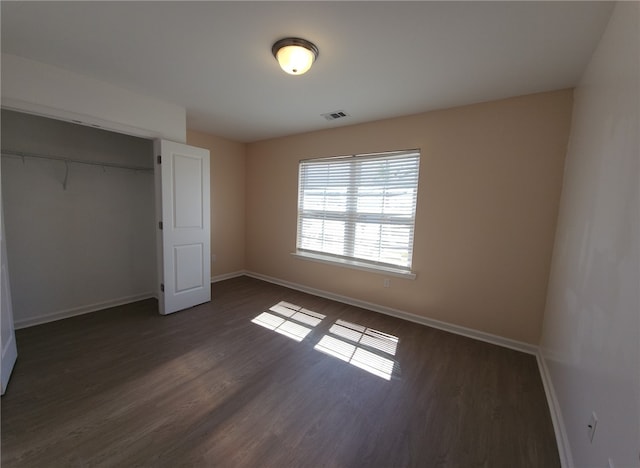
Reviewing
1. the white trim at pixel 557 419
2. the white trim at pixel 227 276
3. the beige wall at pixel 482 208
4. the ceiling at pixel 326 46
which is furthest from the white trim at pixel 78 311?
the white trim at pixel 557 419

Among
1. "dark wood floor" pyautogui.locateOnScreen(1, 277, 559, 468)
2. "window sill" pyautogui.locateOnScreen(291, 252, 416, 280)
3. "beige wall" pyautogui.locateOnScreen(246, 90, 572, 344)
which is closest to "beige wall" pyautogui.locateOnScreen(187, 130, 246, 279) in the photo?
"window sill" pyautogui.locateOnScreen(291, 252, 416, 280)

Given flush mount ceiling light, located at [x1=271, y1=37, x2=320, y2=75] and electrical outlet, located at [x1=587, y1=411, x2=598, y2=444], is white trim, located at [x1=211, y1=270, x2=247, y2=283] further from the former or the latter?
electrical outlet, located at [x1=587, y1=411, x2=598, y2=444]

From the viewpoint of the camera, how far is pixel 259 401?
183cm

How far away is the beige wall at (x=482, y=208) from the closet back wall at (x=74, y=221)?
2.93m

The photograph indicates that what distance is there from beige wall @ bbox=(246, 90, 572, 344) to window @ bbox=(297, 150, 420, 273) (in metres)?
0.14

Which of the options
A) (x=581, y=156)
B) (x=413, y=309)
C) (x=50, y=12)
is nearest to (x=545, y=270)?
(x=581, y=156)

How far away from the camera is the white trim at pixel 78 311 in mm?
2711

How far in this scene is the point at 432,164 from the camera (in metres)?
2.95

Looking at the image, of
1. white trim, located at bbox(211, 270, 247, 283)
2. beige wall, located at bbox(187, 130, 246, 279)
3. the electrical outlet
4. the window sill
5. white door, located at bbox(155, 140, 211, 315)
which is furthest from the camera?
white trim, located at bbox(211, 270, 247, 283)

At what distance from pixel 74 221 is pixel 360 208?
351 cm

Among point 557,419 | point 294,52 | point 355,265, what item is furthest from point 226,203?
point 557,419

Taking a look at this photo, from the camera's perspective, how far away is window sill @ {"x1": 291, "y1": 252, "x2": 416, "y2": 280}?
10.5ft

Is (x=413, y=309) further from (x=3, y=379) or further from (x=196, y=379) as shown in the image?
(x=3, y=379)

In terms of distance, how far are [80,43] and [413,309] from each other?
13.0 feet
